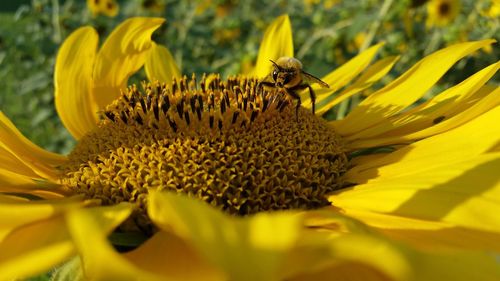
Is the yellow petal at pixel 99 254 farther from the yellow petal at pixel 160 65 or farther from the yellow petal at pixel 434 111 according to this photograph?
the yellow petal at pixel 160 65

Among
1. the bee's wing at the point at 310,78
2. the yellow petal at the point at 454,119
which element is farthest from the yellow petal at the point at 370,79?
the yellow petal at the point at 454,119

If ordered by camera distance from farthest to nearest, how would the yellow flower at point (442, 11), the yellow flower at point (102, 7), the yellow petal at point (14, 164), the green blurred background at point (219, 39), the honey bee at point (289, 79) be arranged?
the yellow flower at point (102, 7) → the yellow flower at point (442, 11) → the green blurred background at point (219, 39) → the honey bee at point (289, 79) → the yellow petal at point (14, 164)

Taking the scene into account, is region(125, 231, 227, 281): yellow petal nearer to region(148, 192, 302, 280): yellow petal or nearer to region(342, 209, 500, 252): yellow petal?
region(148, 192, 302, 280): yellow petal

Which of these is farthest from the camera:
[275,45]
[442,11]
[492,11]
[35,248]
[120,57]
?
[442,11]

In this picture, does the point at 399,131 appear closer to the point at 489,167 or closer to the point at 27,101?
the point at 489,167

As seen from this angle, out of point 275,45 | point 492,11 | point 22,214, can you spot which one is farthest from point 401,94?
point 492,11

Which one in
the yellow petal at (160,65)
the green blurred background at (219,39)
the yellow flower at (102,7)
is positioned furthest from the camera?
the yellow flower at (102,7)

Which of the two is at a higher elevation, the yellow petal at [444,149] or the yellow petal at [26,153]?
the yellow petal at [26,153]

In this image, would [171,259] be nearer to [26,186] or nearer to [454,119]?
[26,186]
